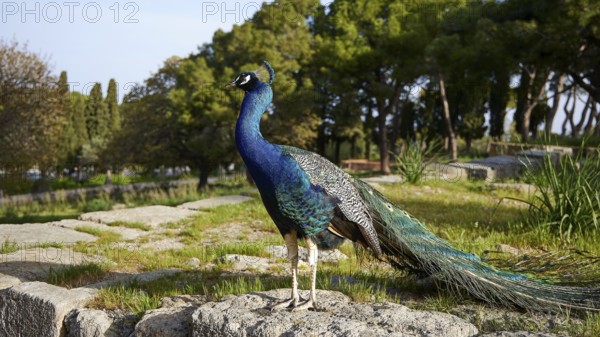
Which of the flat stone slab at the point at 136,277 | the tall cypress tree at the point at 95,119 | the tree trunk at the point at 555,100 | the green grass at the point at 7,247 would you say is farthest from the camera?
the tall cypress tree at the point at 95,119

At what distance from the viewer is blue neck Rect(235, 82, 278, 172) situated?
10.3 feet

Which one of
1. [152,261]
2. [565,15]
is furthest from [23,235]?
[565,15]

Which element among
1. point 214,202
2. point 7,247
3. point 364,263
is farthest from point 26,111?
point 364,263

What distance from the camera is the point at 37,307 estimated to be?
3768 millimetres

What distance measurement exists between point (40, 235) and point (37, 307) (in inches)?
115

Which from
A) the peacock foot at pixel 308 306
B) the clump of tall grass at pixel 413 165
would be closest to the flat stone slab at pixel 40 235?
the peacock foot at pixel 308 306

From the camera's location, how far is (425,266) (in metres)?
3.40

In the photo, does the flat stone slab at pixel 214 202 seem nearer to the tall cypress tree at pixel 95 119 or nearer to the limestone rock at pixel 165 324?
the limestone rock at pixel 165 324

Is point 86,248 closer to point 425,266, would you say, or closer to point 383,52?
point 425,266

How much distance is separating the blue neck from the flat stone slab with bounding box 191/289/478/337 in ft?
2.89

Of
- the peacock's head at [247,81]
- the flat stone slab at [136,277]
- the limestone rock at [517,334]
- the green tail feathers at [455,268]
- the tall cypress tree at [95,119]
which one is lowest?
the flat stone slab at [136,277]

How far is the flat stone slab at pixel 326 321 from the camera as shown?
2.78 meters

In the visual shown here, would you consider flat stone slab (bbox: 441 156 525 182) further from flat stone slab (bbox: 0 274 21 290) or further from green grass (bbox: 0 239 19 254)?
flat stone slab (bbox: 0 274 21 290)

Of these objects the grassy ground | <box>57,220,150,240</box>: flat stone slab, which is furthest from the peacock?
<box>57,220,150,240</box>: flat stone slab
